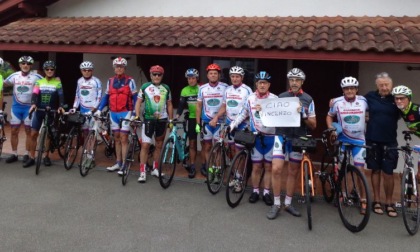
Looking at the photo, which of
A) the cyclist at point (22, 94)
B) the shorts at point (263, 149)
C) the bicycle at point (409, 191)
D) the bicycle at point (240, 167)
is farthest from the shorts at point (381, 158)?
the cyclist at point (22, 94)

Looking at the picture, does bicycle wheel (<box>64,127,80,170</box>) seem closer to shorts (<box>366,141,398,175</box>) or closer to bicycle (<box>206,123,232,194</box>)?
bicycle (<box>206,123,232,194</box>)

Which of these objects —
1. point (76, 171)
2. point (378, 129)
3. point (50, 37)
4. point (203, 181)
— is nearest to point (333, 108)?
point (378, 129)

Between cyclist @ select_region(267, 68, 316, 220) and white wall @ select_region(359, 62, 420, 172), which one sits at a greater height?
white wall @ select_region(359, 62, 420, 172)

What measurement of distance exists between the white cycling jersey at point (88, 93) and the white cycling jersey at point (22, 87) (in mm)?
864

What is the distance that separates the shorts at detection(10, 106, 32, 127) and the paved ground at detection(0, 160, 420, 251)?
1.44m

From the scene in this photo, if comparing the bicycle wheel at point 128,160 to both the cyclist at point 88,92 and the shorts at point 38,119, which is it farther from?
the shorts at point 38,119

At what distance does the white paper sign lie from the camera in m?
4.29

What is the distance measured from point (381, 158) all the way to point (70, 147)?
511 cm

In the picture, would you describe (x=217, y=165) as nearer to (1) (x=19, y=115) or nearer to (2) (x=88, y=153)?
(2) (x=88, y=153)

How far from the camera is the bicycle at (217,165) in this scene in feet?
16.6

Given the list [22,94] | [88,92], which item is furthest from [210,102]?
[22,94]

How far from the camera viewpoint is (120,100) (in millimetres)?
5918

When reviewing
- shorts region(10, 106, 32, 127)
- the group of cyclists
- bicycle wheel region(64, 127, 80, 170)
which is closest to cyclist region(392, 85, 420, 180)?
the group of cyclists

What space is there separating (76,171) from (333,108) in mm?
4541
